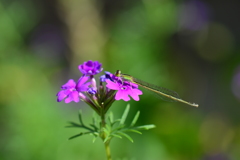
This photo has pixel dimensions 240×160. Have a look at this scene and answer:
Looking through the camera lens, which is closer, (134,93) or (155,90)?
(134,93)

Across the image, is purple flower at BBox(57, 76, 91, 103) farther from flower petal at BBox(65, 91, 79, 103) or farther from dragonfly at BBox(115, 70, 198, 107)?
dragonfly at BBox(115, 70, 198, 107)

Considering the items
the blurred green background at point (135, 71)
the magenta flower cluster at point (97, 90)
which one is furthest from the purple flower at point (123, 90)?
the blurred green background at point (135, 71)

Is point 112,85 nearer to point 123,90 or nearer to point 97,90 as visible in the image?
point 123,90

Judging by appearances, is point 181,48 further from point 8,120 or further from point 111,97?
point 111,97

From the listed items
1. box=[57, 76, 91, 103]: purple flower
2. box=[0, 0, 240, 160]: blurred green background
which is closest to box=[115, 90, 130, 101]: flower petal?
box=[57, 76, 91, 103]: purple flower

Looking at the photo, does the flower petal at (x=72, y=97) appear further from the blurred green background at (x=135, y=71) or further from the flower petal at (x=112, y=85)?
the blurred green background at (x=135, y=71)

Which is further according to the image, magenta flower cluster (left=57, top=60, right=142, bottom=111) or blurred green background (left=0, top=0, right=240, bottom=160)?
blurred green background (left=0, top=0, right=240, bottom=160)

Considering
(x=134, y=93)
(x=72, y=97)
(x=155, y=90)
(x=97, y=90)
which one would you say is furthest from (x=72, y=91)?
(x=155, y=90)
